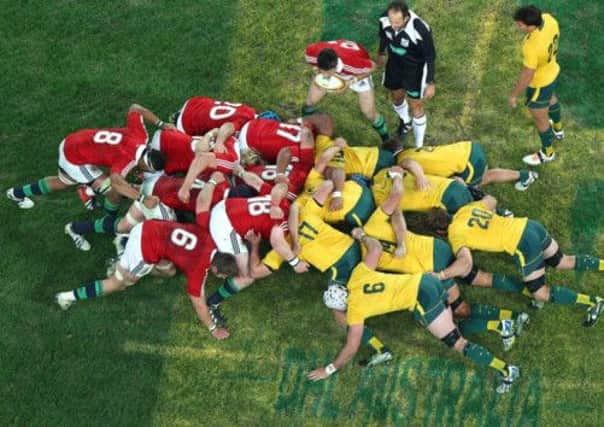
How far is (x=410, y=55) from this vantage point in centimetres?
811

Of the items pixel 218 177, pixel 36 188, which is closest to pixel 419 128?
pixel 218 177

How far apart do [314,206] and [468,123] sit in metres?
2.83

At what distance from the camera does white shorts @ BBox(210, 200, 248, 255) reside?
24.4 feet

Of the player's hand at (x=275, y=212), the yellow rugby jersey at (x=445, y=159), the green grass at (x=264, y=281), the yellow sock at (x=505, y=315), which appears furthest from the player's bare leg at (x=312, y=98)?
the yellow sock at (x=505, y=315)

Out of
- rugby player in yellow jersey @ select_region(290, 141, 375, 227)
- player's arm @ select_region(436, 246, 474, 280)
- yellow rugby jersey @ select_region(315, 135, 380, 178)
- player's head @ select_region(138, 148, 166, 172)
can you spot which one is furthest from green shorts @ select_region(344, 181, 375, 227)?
player's head @ select_region(138, 148, 166, 172)

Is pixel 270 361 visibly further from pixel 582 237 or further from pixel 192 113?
pixel 582 237

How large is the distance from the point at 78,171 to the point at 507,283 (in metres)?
4.92

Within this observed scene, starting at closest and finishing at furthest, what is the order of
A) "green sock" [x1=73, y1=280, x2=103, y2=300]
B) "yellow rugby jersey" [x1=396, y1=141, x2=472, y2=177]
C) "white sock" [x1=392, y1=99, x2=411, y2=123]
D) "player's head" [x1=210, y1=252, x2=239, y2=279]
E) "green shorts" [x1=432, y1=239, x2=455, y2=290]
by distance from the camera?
"green shorts" [x1=432, y1=239, x2=455, y2=290], "player's head" [x1=210, y1=252, x2=239, y2=279], "green sock" [x1=73, y1=280, x2=103, y2=300], "yellow rugby jersey" [x1=396, y1=141, x2=472, y2=177], "white sock" [x1=392, y1=99, x2=411, y2=123]

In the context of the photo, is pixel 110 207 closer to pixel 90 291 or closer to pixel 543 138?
pixel 90 291

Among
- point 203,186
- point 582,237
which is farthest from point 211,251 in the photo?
point 582,237

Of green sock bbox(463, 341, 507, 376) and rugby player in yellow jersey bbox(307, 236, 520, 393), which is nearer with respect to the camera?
rugby player in yellow jersey bbox(307, 236, 520, 393)

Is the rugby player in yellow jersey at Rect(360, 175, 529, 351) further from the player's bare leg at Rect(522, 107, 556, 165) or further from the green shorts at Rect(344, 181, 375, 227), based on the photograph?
the player's bare leg at Rect(522, 107, 556, 165)

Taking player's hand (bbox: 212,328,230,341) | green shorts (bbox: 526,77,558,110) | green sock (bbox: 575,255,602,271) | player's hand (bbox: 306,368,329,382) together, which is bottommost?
player's hand (bbox: 306,368,329,382)

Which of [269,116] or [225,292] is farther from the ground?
[269,116]
